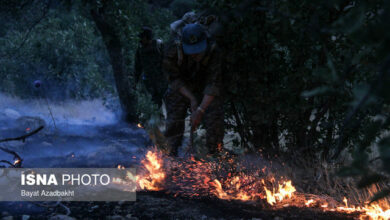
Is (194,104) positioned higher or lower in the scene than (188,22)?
lower

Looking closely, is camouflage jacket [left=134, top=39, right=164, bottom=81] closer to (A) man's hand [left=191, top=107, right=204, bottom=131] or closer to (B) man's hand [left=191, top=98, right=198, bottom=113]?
(B) man's hand [left=191, top=98, right=198, bottom=113]

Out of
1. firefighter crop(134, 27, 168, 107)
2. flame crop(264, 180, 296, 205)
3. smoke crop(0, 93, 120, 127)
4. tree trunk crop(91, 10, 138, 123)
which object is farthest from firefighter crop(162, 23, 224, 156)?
smoke crop(0, 93, 120, 127)

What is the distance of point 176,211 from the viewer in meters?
3.41

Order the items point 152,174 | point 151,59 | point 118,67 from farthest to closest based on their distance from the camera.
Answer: point 118,67, point 151,59, point 152,174

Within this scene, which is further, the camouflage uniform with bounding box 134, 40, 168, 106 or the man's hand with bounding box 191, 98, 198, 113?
the camouflage uniform with bounding box 134, 40, 168, 106

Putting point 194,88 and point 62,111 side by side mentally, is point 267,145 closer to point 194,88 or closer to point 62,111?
point 194,88

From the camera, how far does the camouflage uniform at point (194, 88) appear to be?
13.6 ft

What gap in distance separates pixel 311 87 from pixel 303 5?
0.79 metres

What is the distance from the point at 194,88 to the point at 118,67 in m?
3.81

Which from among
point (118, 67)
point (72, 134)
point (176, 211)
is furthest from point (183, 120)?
point (72, 134)

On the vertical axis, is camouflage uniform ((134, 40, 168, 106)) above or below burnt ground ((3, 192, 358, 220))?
above

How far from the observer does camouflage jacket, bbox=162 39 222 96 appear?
162 inches

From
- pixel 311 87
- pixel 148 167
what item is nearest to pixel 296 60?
pixel 311 87

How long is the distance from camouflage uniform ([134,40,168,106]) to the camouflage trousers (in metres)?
2.57
